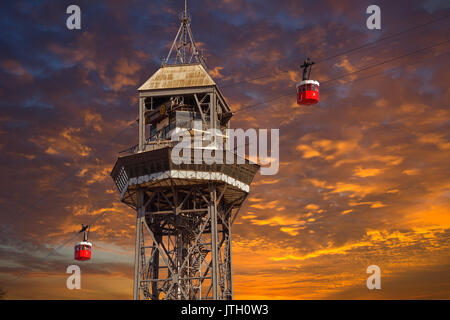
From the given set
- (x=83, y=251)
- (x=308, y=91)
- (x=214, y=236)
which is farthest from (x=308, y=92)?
(x=83, y=251)

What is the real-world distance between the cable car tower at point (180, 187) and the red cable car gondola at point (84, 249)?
A: 7.19m

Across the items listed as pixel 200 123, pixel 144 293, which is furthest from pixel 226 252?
pixel 200 123

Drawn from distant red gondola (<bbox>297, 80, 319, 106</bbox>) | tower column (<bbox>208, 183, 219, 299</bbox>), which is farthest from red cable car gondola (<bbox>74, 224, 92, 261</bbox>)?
distant red gondola (<bbox>297, 80, 319, 106</bbox>)

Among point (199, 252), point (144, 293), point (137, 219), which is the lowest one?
point (144, 293)

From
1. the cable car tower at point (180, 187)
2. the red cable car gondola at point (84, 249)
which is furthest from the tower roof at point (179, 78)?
the red cable car gondola at point (84, 249)

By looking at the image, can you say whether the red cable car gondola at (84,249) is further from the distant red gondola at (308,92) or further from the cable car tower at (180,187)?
the distant red gondola at (308,92)

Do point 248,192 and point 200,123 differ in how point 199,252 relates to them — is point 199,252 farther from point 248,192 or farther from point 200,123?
point 200,123

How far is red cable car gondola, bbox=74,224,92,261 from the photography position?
59.4 m

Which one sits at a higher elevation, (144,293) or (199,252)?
(199,252)

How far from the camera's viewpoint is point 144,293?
2544 inches

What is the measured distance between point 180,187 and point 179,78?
14.7m
